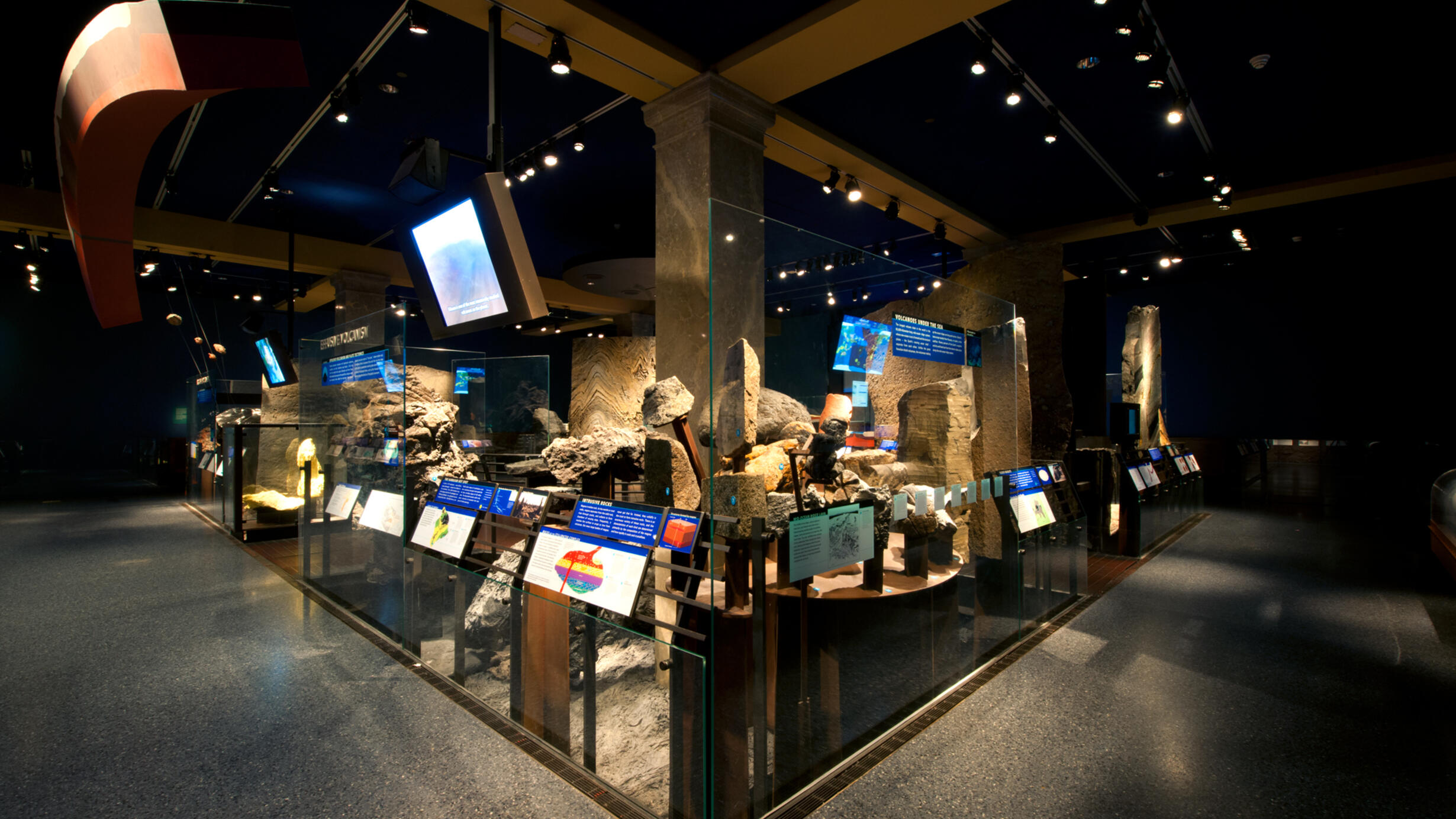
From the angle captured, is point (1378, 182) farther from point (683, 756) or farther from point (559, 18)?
point (683, 756)

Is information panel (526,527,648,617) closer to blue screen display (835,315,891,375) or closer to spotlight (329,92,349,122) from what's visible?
blue screen display (835,315,891,375)

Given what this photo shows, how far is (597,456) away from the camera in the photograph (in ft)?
11.1

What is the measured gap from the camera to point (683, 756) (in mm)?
1789

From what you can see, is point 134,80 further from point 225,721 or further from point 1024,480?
point 1024,480

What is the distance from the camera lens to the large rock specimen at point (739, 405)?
1780 mm

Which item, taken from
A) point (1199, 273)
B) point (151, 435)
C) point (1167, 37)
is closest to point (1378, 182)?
point (1167, 37)

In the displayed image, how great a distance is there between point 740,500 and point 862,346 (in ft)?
2.82

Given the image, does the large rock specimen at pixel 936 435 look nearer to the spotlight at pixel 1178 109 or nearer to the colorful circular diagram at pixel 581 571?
the colorful circular diagram at pixel 581 571

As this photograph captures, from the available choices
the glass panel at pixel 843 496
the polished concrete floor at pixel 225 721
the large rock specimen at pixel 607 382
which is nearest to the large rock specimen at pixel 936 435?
the glass panel at pixel 843 496

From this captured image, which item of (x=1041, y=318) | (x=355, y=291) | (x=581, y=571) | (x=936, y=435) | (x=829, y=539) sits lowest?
(x=581, y=571)

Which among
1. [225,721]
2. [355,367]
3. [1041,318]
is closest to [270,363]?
[355,367]

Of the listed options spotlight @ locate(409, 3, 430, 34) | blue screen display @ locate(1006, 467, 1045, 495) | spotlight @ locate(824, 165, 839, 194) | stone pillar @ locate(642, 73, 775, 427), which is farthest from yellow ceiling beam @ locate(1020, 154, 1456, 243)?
spotlight @ locate(409, 3, 430, 34)

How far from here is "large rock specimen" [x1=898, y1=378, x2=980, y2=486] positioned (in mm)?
2766

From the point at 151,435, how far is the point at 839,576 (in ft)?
46.4
